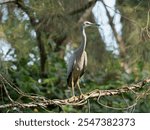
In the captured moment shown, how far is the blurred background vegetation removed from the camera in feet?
14.2

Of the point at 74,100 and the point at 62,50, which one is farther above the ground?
the point at 74,100

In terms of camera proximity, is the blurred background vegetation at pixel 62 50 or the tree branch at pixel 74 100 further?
the blurred background vegetation at pixel 62 50

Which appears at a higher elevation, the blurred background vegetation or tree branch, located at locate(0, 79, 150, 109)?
tree branch, located at locate(0, 79, 150, 109)

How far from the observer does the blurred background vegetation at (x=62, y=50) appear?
4.34 m

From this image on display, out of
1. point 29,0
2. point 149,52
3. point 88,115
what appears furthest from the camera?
point 149,52

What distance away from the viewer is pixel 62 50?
5383mm

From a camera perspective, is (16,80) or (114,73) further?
(114,73)

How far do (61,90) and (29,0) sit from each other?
2.74 feet

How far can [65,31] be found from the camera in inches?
191

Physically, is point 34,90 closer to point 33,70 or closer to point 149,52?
point 33,70

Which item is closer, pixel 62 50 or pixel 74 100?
pixel 74 100

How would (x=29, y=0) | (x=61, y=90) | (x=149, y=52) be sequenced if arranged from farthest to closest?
(x=61, y=90), (x=149, y=52), (x=29, y=0)

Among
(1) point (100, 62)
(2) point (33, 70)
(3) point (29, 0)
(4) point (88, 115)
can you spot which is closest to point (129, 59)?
(1) point (100, 62)

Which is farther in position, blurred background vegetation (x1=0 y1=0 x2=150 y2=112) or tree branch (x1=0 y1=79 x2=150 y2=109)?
blurred background vegetation (x1=0 y1=0 x2=150 y2=112)
